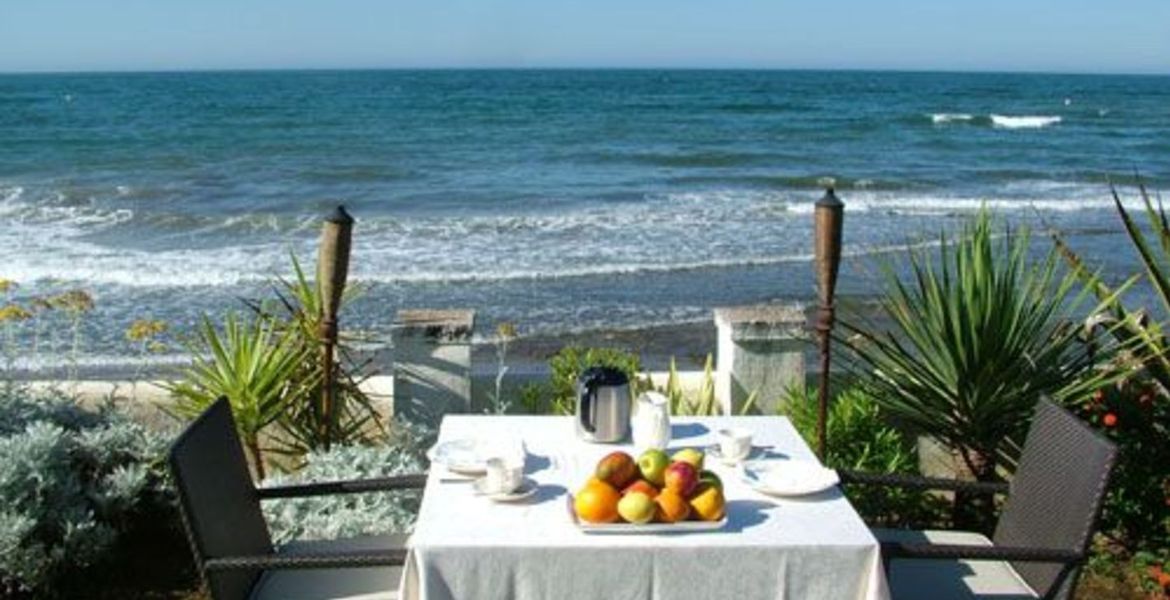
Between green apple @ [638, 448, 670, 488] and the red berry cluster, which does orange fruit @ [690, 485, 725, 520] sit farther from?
the red berry cluster

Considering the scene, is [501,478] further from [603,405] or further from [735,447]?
[735,447]

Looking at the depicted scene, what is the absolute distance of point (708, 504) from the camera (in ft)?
10.5

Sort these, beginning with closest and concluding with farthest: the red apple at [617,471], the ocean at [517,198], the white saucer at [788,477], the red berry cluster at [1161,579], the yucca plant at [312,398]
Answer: the red apple at [617,471], the white saucer at [788,477], the red berry cluster at [1161,579], the yucca plant at [312,398], the ocean at [517,198]

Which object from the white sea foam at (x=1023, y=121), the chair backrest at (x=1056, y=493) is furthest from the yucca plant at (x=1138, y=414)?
the white sea foam at (x=1023, y=121)

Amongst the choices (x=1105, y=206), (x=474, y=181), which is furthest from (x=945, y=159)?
(x=474, y=181)

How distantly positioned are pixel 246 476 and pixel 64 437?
137cm

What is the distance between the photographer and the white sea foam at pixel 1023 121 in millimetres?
42031

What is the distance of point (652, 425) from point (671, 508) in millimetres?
715

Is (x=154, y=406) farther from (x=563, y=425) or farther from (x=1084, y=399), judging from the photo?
(x=1084, y=399)

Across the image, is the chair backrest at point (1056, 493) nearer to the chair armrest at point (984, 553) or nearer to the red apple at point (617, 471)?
the chair armrest at point (984, 553)

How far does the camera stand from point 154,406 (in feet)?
18.9

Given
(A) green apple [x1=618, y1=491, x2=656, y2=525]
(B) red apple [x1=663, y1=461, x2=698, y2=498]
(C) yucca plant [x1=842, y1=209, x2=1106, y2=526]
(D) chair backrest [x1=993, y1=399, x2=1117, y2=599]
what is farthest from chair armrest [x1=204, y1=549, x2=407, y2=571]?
(C) yucca plant [x1=842, y1=209, x2=1106, y2=526]

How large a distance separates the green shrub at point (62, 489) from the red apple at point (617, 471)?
2.14 meters

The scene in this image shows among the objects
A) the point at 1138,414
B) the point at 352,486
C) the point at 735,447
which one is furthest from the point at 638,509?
the point at 1138,414
